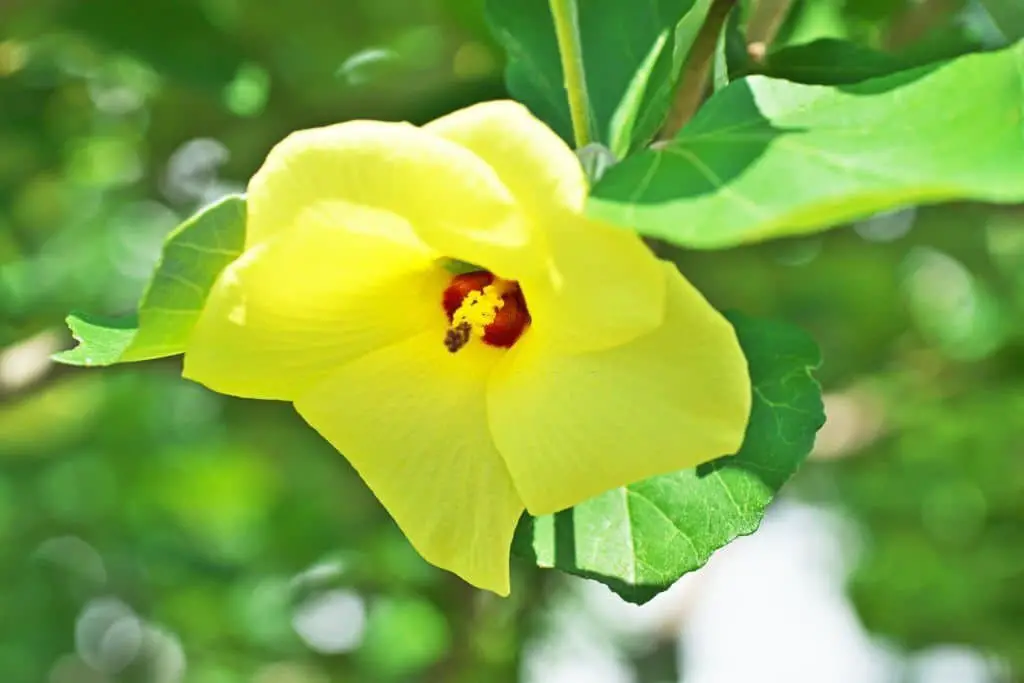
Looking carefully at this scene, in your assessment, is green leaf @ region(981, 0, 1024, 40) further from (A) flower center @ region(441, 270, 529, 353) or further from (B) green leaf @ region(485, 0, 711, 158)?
(A) flower center @ region(441, 270, 529, 353)

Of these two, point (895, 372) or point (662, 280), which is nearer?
point (662, 280)

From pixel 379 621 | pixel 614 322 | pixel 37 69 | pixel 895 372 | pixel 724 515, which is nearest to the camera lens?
pixel 614 322

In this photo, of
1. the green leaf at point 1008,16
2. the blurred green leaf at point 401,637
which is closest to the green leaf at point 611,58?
the green leaf at point 1008,16

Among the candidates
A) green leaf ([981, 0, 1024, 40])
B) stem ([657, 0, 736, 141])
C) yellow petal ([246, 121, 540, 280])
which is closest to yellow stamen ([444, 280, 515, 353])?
yellow petal ([246, 121, 540, 280])

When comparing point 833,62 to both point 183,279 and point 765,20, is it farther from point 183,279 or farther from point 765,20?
point 183,279

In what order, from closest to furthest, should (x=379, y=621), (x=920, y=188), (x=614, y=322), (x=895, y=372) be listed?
(x=920, y=188), (x=614, y=322), (x=895, y=372), (x=379, y=621)

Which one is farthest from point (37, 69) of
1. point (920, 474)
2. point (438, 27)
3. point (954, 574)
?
point (954, 574)

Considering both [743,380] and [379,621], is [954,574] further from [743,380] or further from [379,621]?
[743,380]
